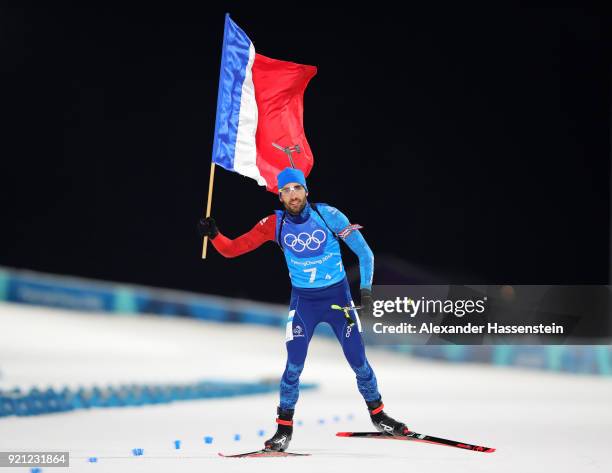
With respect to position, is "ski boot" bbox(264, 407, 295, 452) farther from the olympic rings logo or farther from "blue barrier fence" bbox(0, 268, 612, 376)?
"blue barrier fence" bbox(0, 268, 612, 376)

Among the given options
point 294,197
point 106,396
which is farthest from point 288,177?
point 106,396

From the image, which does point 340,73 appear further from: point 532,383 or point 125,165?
point 532,383

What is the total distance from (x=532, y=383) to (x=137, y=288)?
30.3ft

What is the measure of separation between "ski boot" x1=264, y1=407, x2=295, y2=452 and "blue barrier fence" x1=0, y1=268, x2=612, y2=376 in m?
11.3

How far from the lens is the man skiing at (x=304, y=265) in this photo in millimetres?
6219

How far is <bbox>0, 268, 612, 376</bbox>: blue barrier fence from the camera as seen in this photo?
17.6 meters

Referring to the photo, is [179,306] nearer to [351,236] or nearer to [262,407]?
[262,407]

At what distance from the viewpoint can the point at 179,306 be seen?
2114 centimetres

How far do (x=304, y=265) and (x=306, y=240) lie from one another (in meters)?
0.17

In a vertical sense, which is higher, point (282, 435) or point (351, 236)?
point (351, 236)

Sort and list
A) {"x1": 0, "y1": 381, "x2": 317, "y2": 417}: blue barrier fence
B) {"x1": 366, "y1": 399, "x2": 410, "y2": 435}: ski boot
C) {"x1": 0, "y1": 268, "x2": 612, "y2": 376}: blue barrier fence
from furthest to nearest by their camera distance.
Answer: {"x1": 0, "y1": 268, "x2": 612, "y2": 376}: blue barrier fence, {"x1": 0, "y1": 381, "x2": 317, "y2": 417}: blue barrier fence, {"x1": 366, "y1": 399, "x2": 410, "y2": 435}: ski boot

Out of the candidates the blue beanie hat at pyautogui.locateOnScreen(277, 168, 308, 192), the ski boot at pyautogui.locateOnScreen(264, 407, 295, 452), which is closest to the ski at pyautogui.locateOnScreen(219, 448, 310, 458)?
the ski boot at pyautogui.locateOnScreen(264, 407, 295, 452)

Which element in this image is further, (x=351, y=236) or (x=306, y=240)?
(x=351, y=236)

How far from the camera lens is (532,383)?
15.1m
